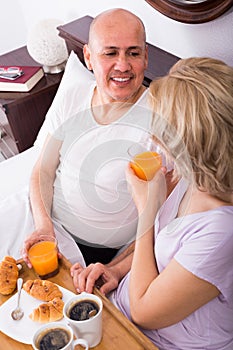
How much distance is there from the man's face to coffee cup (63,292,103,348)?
71cm

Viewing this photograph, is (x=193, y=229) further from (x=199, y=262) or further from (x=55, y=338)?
(x=55, y=338)

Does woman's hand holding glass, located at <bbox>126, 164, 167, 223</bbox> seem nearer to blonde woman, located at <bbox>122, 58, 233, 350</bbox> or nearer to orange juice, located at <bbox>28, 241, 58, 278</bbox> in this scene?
blonde woman, located at <bbox>122, 58, 233, 350</bbox>

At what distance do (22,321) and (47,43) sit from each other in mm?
1578

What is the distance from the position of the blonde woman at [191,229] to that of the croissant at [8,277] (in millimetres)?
184

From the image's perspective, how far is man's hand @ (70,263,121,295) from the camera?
47.8 inches

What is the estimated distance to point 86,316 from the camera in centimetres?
106

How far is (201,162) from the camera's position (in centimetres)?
101

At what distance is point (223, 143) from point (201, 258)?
258mm

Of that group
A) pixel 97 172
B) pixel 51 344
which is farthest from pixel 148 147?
pixel 51 344

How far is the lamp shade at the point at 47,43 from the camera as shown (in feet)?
7.60

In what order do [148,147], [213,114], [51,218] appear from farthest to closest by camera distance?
[51,218], [148,147], [213,114]

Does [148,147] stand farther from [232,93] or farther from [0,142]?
[0,142]

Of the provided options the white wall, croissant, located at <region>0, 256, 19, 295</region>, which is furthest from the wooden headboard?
croissant, located at <region>0, 256, 19, 295</region>

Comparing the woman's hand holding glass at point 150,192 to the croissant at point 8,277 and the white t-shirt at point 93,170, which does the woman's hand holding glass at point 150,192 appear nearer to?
the white t-shirt at point 93,170
